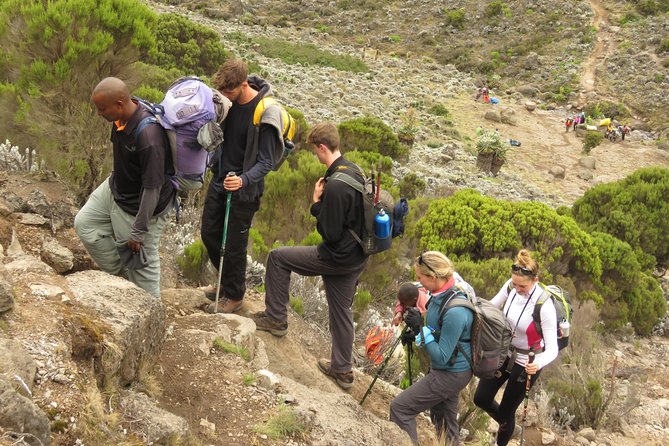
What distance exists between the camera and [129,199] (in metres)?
3.54

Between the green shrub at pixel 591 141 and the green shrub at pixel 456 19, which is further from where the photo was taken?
the green shrub at pixel 456 19

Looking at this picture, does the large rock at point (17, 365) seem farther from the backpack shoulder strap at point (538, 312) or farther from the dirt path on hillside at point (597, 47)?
the dirt path on hillside at point (597, 47)

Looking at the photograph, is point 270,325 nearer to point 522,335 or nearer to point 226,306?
point 226,306

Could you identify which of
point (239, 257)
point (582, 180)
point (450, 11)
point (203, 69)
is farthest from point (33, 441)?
point (450, 11)

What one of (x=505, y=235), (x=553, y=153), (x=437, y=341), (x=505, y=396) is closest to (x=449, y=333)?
(x=437, y=341)

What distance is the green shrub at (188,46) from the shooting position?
53.7 ft

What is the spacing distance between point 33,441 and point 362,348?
3.98 metres

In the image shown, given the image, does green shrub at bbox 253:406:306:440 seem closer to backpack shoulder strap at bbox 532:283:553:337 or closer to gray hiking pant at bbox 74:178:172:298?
gray hiking pant at bbox 74:178:172:298

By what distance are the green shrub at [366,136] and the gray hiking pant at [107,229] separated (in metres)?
9.61

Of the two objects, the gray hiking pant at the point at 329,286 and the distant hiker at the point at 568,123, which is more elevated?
the gray hiking pant at the point at 329,286

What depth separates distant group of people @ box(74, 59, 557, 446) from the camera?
134 inches

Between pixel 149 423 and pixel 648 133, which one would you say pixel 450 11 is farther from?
pixel 149 423

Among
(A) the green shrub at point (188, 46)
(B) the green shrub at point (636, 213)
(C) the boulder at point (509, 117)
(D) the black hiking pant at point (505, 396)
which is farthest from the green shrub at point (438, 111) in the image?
(D) the black hiking pant at point (505, 396)

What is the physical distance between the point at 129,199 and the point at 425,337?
6.56ft
